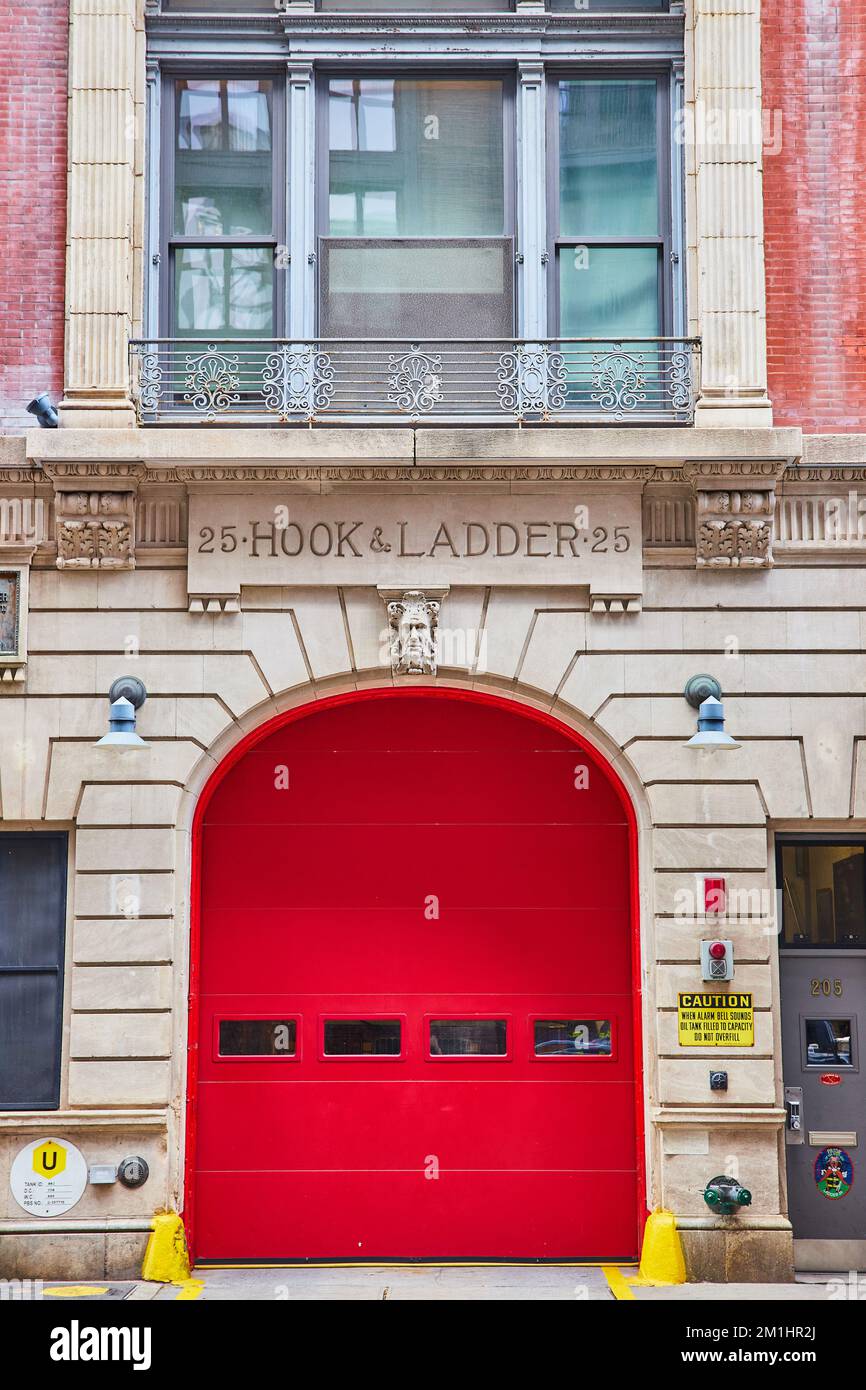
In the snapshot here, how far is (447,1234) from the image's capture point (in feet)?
40.4

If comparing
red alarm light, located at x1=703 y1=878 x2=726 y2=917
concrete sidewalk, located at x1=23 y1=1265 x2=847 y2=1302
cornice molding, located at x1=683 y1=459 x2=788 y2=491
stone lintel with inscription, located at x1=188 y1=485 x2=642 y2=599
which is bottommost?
concrete sidewalk, located at x1=23 y1=1265 x2=847 y2=1302

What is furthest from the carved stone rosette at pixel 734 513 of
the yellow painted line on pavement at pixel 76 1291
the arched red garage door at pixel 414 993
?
the yellow painted line on pavement at pixel 76 1291

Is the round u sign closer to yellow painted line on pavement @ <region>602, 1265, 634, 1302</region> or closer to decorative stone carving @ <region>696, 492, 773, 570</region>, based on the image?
yellow painted line on pavement @ <region>602, 1265, 634, 1302</region>

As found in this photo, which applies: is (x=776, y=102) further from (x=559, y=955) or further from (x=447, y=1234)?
(x=447, y=1234)

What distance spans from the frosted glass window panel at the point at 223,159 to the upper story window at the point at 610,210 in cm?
257

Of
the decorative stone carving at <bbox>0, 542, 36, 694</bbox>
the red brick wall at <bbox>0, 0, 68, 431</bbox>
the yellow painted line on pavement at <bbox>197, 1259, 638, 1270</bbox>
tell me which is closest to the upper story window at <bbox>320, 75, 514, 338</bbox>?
the red brick wall at <bbox>0, 0, 68, 431</bbox>

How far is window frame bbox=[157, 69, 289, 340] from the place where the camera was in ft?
42.5

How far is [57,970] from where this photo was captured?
12.1 m

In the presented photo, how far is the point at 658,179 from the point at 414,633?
4638 mm

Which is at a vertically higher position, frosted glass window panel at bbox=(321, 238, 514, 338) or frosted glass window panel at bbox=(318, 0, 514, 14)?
frosted glass window panel at bbox=(318, 0, 514, 14)

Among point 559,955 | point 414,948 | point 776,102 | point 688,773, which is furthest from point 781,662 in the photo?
point 776,102

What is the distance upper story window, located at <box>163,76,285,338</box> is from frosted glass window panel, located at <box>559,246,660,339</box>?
8.34ft

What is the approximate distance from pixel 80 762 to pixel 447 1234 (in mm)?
4935

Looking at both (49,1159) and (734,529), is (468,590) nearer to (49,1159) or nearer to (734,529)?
(734,529)
